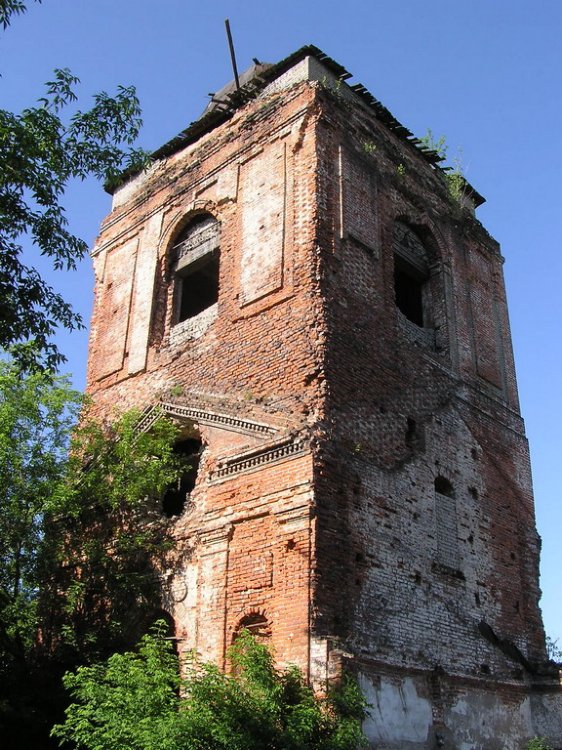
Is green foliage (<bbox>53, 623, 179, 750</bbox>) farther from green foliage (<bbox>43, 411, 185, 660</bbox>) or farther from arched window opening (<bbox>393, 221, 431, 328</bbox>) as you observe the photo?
arched window opening (<bbox>393, 221, 431, 328</bbox>)

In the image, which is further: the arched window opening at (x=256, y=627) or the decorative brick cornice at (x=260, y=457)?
the decorative brick cornice at (x=260, y=457)

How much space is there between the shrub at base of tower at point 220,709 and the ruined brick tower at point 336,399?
411 mm

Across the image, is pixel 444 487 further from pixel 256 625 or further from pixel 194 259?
pixel 194 259

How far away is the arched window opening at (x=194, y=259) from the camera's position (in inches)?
520

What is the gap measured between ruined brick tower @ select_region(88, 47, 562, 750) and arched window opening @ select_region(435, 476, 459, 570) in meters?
0.04

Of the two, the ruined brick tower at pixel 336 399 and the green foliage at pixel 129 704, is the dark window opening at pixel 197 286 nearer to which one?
the ruined brick tower at pixel 336 399

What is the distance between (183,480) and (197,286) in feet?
13.7

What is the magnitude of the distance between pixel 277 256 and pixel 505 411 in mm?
4733

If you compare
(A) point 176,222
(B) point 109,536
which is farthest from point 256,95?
(B) point 109,536

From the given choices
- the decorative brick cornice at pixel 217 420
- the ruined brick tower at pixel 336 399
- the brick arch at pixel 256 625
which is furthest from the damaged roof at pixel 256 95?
the brick arch at pixel 256 625

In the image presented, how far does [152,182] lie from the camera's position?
14805 mm

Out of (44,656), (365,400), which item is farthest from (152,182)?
(44,656)

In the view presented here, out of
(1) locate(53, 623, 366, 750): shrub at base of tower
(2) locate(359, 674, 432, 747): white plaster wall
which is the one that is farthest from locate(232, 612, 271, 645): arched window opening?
(2) locate(359, 674, 432, 747): white plaster wall

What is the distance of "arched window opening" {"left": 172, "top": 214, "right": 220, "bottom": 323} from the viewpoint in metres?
13.2
